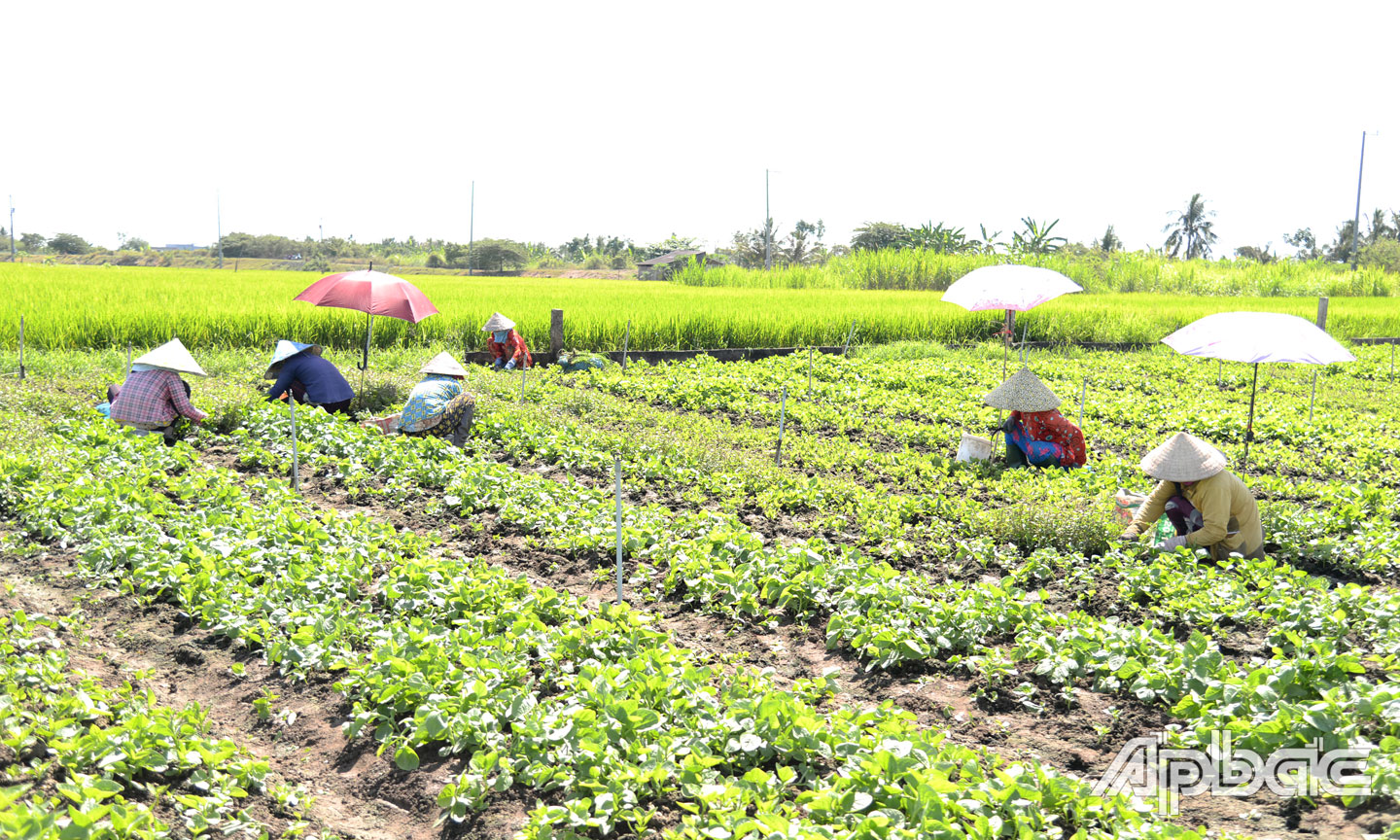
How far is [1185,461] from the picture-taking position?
5871mm

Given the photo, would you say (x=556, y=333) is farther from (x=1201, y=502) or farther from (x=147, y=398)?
(x=1201, y=502)

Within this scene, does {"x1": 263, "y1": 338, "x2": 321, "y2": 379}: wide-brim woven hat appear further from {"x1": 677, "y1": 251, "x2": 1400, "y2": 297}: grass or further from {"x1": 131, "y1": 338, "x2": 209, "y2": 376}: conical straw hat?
{"x1": 677, "y1": 251, "x2": 1400, "y2": 297}: grass

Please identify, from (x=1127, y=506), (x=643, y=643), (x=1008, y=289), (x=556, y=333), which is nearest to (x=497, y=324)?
Result: (x=556, y=333)

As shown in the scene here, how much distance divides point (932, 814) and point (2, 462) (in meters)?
6.98

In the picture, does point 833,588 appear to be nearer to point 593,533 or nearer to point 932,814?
point 593,533

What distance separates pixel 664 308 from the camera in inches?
753

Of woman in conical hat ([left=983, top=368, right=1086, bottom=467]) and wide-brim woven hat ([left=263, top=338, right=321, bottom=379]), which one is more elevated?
wide-brim woven hat ([left=263, top=338, right=321, bottom=379])

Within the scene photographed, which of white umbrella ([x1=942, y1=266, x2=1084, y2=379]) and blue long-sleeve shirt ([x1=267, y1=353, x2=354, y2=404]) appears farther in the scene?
blue long-sleeve shirt ([x1=267, y1=353, x2=354, y2=404])

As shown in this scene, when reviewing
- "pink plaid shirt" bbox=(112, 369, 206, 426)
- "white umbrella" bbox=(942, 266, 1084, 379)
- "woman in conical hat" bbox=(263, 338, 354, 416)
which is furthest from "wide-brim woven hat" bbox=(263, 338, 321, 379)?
"white umbrella" bbox=(942, 266, 1084, 379)

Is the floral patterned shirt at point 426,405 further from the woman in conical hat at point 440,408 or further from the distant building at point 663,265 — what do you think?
the distant building at point 663,265

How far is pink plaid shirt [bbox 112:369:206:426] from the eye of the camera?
844 cm

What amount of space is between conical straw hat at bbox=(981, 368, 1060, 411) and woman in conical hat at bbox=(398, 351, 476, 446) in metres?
5.09

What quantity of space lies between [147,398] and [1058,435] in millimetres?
8589

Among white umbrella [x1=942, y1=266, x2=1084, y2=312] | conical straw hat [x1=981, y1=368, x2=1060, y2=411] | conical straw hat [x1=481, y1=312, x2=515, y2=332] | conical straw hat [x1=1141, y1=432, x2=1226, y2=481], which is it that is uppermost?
white umbrella [x1=942, y1=266, x2=1084, y2=312]
